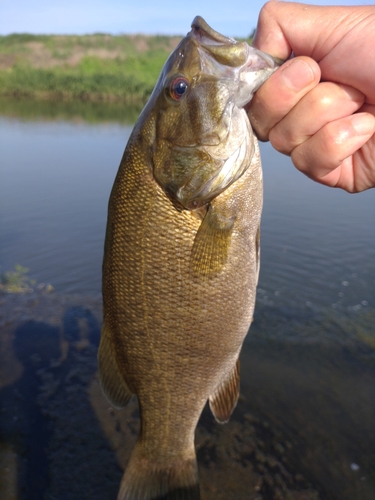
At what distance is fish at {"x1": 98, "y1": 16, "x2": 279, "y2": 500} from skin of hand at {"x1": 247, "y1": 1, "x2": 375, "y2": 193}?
13 centimetres

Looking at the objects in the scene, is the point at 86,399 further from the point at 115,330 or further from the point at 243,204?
the point at 243,204

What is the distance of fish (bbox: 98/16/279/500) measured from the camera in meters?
1.68

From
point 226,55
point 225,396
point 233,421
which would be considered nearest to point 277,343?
point 233,421

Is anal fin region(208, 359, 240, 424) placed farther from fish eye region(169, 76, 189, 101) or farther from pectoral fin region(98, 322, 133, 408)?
fish eye region(169, 76, 189, 101)

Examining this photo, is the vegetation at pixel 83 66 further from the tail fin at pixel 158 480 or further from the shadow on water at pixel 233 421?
the tail fin at pixel 158 480

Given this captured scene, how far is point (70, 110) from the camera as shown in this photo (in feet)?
96.4

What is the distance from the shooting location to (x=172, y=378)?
2074mm

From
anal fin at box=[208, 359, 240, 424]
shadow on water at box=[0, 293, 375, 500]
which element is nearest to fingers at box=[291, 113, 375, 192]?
anal fin at box=[208, 359, 240, 424]

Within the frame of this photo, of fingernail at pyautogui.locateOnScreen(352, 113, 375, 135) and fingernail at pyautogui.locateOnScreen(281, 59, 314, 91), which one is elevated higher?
fingernail at pyautogui.locateOnScreen(281, 59, 314, 91)

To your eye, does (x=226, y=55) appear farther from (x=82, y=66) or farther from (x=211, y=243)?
(x=82, y=66)

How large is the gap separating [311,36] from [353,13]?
0.64ft

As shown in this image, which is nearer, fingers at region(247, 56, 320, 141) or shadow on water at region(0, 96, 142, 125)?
fingers at region(247, 56, 320, 141)

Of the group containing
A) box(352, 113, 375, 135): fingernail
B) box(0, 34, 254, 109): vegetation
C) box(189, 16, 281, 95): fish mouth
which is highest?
box(0, 34, 254, 109): vegetation

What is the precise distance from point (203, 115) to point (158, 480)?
1.91m
